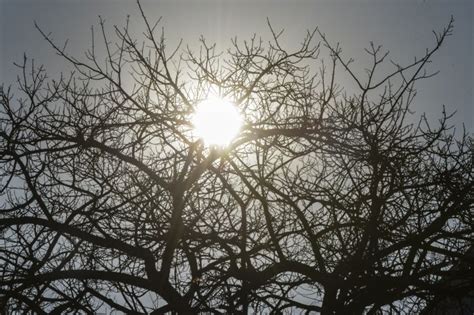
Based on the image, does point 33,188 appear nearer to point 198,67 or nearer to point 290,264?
point 198,67

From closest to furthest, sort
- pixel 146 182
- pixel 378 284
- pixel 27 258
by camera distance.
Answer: pixel 378 284 < pixel 27 258 < pixel 146 182

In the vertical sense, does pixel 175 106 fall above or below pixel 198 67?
below

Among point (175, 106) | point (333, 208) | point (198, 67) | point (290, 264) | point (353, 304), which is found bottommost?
point (353, 304)

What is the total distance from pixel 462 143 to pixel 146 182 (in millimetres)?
3885

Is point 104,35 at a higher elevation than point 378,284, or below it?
higher

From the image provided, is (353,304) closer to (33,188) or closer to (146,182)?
(146,182)

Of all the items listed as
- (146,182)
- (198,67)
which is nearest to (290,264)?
(146,182)

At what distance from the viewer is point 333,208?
17.7ft

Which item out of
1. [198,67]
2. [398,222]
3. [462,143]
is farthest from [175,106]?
[462,143]

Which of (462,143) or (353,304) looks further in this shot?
(462,143)

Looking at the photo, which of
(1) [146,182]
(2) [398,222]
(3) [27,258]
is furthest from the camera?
(1) [146,182]

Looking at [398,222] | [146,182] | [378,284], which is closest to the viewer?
[378,284]

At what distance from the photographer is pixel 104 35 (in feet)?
16.5

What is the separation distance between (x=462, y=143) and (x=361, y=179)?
5.40ft
